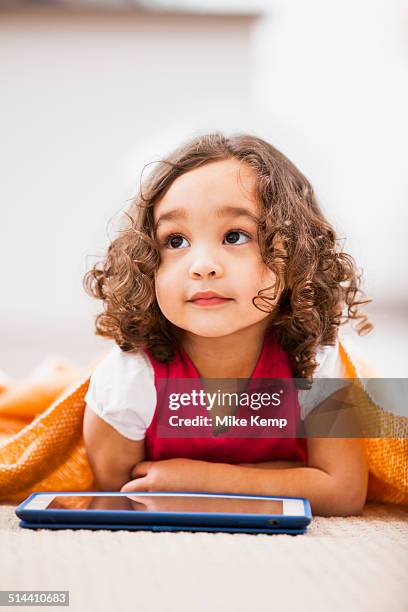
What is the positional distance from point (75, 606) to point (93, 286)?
0.94ft

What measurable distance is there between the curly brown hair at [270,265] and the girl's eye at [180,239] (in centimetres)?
1

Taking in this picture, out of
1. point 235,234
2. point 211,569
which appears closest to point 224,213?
point 235,234

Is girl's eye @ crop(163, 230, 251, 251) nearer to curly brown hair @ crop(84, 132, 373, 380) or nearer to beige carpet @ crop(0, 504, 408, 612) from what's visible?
curly brown hair @ crop(84, 132, 373, 380)

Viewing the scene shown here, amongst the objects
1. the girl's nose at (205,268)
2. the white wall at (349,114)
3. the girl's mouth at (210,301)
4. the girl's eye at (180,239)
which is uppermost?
the white wall at (349,114)

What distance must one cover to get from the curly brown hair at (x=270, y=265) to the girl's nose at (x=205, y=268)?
4 cm

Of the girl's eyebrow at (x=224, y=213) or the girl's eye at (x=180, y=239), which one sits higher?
the girl's eyebrow at (x=224, y=213)

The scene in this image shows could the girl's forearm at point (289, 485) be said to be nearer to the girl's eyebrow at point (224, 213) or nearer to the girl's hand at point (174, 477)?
the girl's hand at point (174, 477)

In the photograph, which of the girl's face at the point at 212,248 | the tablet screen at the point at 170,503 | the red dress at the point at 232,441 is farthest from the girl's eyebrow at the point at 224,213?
the tablet screen at the point at 170,503

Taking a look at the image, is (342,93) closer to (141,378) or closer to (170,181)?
(170,181)

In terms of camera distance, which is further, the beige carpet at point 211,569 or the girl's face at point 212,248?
the girl's face at point 212,248

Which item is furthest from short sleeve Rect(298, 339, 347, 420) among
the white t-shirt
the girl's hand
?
the girl's hand

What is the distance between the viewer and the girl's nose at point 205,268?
1.82ft

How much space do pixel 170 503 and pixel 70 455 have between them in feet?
0.50

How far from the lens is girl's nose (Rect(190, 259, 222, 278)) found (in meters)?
0.55
